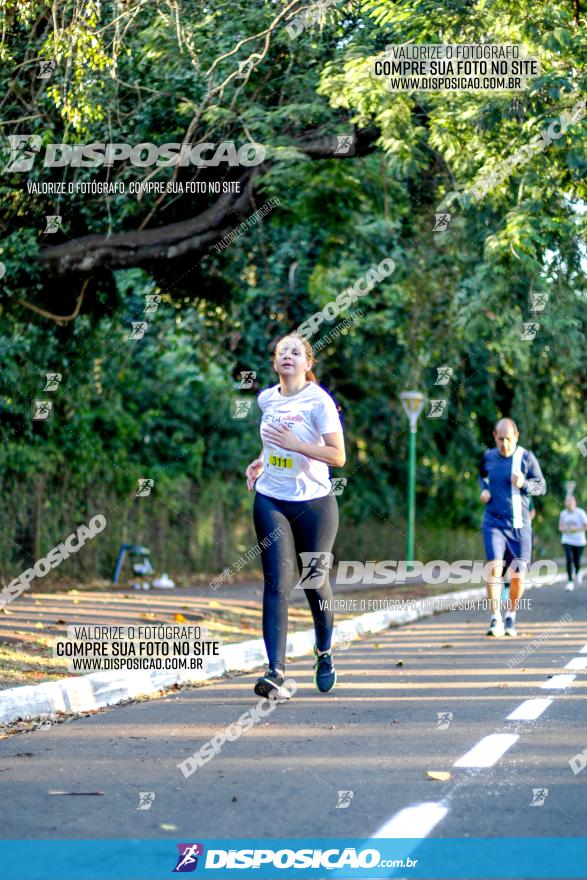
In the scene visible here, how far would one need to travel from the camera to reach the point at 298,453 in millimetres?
8055

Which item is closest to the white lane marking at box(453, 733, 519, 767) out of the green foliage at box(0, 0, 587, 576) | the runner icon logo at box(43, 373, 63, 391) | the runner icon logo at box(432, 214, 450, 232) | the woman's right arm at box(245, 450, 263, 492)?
the woman's right arm at box(245, 450, 263, 492)

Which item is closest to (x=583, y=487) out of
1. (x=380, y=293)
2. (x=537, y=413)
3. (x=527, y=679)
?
(x=537, y=413)

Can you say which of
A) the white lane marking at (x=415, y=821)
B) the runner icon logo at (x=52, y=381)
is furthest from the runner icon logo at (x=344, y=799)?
the runner icon logo at (x=52, y=381)

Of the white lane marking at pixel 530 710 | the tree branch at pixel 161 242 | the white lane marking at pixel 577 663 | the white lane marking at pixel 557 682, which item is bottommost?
the white lane marking at pixel 530 710

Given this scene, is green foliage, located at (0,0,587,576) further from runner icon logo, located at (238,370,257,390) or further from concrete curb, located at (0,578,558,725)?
concrete curb, located at (0,578,558,725)

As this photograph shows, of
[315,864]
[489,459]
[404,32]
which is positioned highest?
[404,32]

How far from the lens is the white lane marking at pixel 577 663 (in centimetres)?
1053

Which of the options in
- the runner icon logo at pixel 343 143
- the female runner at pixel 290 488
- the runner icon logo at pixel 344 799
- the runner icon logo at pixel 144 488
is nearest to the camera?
the runner icon logo at pixel 344 799

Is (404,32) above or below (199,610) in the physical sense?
above

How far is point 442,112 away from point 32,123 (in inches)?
161

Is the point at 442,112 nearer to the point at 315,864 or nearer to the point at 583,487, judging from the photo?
the point at 315,864

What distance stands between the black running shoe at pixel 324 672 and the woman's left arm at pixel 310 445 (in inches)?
52.2

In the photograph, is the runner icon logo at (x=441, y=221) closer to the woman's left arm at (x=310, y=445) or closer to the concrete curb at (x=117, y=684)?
the concrete curb at (x=117, y=684)

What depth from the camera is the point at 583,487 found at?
41.2m
